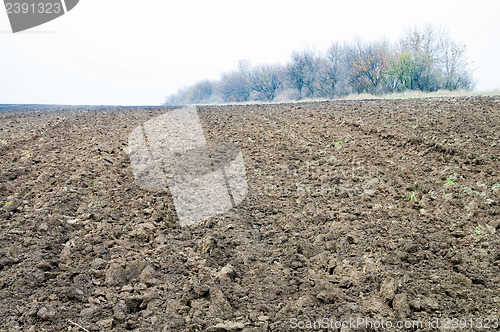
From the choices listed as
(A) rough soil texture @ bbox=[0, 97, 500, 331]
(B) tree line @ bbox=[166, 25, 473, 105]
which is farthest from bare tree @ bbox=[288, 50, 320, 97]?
(A) rough soil texture @ bbox=[0, 97, 500, 331]

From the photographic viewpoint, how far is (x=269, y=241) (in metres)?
3.90

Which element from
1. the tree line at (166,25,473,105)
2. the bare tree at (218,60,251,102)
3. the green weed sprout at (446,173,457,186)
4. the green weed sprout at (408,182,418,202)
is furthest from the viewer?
the bare tree at (218,60,251,102)

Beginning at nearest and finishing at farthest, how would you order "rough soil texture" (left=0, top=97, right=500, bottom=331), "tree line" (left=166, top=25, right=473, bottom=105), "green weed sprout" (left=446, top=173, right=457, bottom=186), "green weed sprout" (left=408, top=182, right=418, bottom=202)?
"rough soil texture" (left=0, top=97, right=500, bottom=331) < "green weed sprout" (left=408, top=182, right=418, bottom=202) < "green weed sprout" (left=446, top=173, right=457, bottom=186) < "tree line" (left=166, top=25, right=473, bottom=105)

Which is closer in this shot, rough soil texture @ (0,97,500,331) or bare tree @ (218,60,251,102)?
rough soil texture @ (0,97,500,331)

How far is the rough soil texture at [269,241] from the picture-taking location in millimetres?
2781

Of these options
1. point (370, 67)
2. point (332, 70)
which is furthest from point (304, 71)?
point (370, 67)

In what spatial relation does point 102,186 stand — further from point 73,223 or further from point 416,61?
point 416,61

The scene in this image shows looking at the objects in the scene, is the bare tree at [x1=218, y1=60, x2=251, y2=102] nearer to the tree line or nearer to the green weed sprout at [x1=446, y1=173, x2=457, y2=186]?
the tree line

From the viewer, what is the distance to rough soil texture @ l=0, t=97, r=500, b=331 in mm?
2781

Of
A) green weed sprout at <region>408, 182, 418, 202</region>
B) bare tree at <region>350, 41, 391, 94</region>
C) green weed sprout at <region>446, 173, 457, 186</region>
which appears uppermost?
bare tree at <region>350, 41, 391, 94</region>

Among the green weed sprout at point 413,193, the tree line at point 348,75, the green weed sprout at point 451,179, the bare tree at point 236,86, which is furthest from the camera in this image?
the bare tree at point 236,86

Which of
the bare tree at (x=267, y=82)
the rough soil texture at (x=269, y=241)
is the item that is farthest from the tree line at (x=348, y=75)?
the rough soil texture at (x=269, y=241)

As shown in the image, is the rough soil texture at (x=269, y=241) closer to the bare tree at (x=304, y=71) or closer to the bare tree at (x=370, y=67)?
the bare tree at (x=370, y=67)

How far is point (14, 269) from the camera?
316 centimetres
